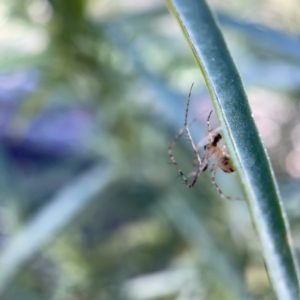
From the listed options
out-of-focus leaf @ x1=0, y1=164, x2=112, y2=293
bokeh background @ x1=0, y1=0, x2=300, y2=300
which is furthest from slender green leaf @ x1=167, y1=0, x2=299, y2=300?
out-of-focus leaf @ x1=0, y1=164, x2=112, y2=293

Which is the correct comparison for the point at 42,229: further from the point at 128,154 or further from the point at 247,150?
the point at 247,150

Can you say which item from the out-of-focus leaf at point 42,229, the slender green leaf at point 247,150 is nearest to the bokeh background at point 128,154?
the out-of-focus leaf at point 42,229

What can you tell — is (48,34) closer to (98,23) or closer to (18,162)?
(98,23)

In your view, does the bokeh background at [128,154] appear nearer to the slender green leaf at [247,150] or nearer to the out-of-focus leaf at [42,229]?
the out-of-focus leaf at [42,229]

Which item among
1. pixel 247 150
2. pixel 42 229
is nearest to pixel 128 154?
pixel 42 229

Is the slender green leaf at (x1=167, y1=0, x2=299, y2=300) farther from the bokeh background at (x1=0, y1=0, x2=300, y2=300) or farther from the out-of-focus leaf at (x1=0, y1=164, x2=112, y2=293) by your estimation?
the out-of-focus leaf at (x1=0, y1=164, x2=112, y2=293)

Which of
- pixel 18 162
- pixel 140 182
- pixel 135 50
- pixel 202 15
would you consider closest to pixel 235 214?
pixel 140 182
